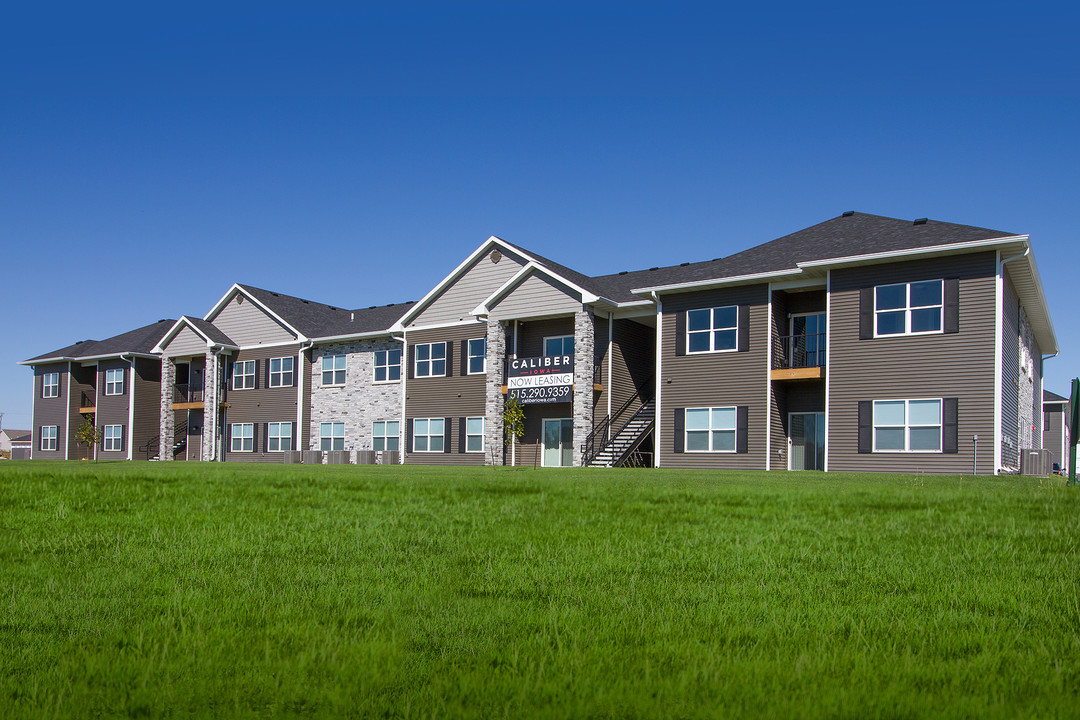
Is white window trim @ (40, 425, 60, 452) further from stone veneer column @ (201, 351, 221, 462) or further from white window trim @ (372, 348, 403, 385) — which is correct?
white window trim @ (372, 348, 403, 385)

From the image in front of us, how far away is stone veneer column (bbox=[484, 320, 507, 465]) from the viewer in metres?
31.9

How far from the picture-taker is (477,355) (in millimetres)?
33688

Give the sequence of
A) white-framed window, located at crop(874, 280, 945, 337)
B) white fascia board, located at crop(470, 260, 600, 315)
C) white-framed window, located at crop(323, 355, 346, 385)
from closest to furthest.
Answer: white-framed window, located at crop(874, 280, 945, 337) → white fascia board, located at crop(470, 260, 600, 315) → white-framed window, located at crop(323, 355, 346, 385)

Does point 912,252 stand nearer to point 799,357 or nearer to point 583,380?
point 799,357

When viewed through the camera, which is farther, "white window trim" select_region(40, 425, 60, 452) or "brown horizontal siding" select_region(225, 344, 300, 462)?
"white window trim" select_region(40, 425, 60, 452)

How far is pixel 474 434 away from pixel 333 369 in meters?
9.24

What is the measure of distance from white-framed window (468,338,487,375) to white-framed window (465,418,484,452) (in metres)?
1.90

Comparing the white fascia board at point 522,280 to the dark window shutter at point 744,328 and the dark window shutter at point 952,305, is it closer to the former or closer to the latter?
the dark window shutter at point 744,328

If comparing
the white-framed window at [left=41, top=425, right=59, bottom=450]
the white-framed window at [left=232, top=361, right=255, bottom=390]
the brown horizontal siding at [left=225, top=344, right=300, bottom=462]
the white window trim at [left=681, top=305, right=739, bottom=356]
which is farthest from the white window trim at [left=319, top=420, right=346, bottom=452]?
the white-framed window at [left=41, top=425, right=59, bottom=450]

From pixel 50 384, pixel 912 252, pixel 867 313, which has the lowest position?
pixel 50 384

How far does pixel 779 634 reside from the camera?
5066mm

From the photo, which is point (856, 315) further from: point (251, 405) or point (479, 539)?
point (251, 405)

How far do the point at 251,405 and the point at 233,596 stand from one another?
124ft

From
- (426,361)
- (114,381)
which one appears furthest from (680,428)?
(114,381)
